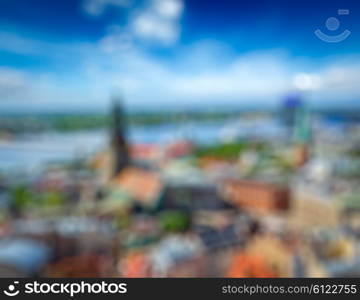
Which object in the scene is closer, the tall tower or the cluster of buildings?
the cluster of buildings

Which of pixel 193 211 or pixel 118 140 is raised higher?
pixel 118 140

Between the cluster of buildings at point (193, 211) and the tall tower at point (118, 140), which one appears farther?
the tall tower at point (118, 140)

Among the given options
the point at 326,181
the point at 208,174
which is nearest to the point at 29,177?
the point at 208,174

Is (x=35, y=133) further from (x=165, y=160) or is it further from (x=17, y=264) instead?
(x=165, y=160)

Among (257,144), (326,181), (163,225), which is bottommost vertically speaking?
(163,225)
